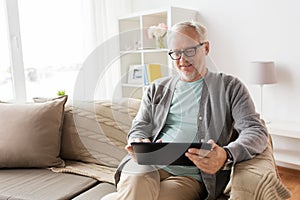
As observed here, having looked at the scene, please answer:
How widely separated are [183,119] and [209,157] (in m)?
0.36

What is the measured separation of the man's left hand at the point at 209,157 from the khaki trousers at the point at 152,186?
177mm

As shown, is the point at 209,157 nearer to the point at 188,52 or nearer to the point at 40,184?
the point at 188,52

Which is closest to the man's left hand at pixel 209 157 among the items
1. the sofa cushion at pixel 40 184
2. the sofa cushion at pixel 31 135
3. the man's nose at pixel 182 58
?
the man's nose at pixel 182 58

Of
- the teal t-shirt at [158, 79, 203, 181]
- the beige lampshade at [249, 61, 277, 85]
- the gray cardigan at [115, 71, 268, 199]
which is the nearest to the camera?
the gray cardigan at [115, 71, 268, 199]

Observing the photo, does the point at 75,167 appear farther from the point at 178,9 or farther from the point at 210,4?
the point at 210,4

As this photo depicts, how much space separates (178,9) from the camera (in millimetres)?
2844

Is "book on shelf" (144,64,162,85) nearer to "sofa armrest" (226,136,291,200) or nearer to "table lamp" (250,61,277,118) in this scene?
"sofa armrest" (226,136,291,200)

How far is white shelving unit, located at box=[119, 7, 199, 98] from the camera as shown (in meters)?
2.52

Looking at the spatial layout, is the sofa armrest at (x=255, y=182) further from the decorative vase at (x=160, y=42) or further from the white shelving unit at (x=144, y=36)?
the decorative vase at (x=160, y=42)

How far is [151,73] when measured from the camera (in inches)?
77.3

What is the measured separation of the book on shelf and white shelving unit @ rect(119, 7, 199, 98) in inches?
8.2

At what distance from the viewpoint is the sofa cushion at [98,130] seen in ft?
5.65

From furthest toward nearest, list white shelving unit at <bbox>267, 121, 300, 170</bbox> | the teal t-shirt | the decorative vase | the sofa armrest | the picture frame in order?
the decorative vase < white shelving unit at <bbox>267, 121, 300, 170</bbox> < the picture frame < the teal t-shirt < the sofa armrest

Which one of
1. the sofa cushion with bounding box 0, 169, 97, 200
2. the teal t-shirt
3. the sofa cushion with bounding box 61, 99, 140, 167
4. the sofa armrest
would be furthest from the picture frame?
the sofa armrest
